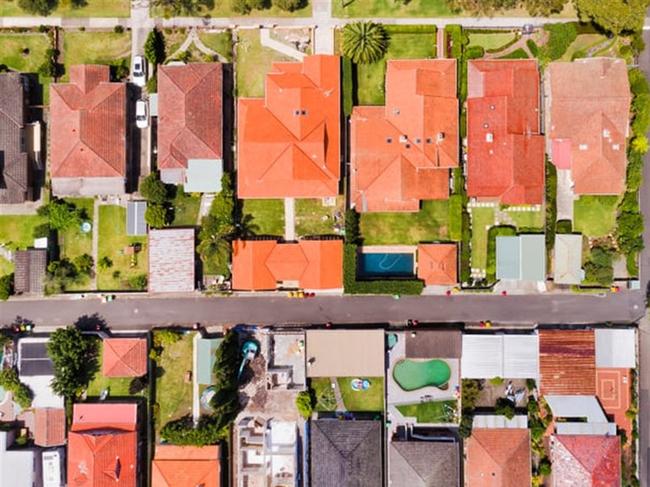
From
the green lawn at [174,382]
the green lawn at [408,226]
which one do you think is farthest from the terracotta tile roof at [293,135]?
the green lawn at [174,382]

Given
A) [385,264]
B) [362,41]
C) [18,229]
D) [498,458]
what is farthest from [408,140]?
[18,229]

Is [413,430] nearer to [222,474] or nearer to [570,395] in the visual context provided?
[570,395]

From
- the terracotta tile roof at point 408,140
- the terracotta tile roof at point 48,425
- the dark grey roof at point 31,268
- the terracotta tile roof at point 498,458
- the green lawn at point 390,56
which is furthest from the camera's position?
the green lawn at point 390,56

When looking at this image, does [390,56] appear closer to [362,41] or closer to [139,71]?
[362,41]

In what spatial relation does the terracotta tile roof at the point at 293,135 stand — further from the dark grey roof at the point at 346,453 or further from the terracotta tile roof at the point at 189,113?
the dark grey roof at the point at 346,453

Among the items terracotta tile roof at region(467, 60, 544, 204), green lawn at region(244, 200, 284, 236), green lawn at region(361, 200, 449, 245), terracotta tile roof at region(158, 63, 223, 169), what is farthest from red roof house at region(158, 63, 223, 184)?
terracotta tile roof at region(467, 60, 544, 204)

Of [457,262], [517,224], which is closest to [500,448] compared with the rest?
[457,262]
